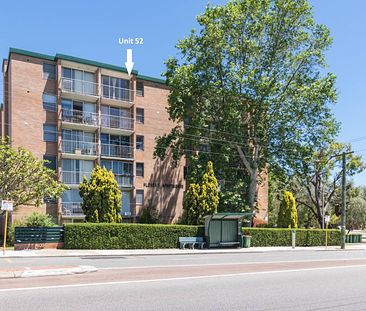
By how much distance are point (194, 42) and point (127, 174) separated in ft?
43.9

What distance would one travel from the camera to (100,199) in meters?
28.9

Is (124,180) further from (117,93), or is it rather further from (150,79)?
(150,79)

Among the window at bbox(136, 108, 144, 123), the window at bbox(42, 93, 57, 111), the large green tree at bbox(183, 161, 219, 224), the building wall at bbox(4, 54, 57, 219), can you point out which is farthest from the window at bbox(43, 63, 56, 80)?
the large green tree at bbox(183, 161, 219, 224)

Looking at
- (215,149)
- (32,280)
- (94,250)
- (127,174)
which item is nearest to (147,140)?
(127,174)

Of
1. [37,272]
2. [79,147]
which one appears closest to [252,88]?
[79,147]

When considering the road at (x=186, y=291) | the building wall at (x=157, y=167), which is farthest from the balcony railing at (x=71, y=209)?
the road at (x=186, y=291)

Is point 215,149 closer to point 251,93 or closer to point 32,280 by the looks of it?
point 251,93

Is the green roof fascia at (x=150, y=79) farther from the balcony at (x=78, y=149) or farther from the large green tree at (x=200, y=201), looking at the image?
the large green tree at (x=200, y=201)

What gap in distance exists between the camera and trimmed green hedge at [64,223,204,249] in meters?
26.1

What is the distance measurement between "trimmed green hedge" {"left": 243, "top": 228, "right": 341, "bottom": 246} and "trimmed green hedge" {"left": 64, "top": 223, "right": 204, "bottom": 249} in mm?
5766

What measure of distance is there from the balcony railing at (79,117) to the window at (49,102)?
85 centimetres

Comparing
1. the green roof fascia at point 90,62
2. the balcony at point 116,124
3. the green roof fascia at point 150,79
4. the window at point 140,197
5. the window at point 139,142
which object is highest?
the green roof fascia at point 90,62

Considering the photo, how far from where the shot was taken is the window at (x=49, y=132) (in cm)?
3775

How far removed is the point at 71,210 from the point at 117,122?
922 cm
